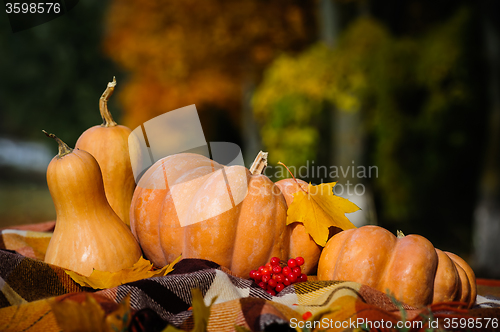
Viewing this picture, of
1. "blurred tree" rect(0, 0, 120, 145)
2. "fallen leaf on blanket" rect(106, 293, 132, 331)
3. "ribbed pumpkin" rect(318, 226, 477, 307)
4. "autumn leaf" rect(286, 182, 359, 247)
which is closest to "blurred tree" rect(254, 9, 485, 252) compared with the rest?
"autumn leaf" rect(286, 182, 359, 247)

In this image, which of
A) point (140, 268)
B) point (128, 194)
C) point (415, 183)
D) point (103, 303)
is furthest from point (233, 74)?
point (103, 303)

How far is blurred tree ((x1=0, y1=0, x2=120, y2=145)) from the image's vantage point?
21.8 ft

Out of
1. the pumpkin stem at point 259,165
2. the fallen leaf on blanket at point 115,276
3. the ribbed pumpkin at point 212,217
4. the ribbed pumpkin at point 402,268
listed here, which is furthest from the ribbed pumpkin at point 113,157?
the ribbed pumpkin at point 402,268

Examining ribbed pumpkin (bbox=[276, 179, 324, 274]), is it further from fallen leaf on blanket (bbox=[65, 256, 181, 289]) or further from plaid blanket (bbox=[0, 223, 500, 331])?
fallen leaf on blanket (bbox=[65, 256, 181, 289])

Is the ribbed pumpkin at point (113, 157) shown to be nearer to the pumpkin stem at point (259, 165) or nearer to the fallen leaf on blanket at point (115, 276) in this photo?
the fallen leaf on blanket at point (115, 276)

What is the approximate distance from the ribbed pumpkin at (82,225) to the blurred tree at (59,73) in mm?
5852

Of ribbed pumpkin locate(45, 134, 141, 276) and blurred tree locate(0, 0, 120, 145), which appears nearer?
ribbed pumpkin locate(45, 134, 141, 276)

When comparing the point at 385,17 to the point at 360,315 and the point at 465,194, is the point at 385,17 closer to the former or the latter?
the point at 465,194

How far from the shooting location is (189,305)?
92cm

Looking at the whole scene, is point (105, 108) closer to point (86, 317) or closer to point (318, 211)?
point (318, 211)

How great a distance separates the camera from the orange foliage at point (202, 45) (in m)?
5.05

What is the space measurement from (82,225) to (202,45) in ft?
14.0

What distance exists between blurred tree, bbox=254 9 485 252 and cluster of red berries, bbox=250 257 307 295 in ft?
11.0

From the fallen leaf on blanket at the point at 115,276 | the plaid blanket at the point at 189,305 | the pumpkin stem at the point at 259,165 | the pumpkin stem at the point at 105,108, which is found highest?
the pumpkin stem at the point at 105,108
